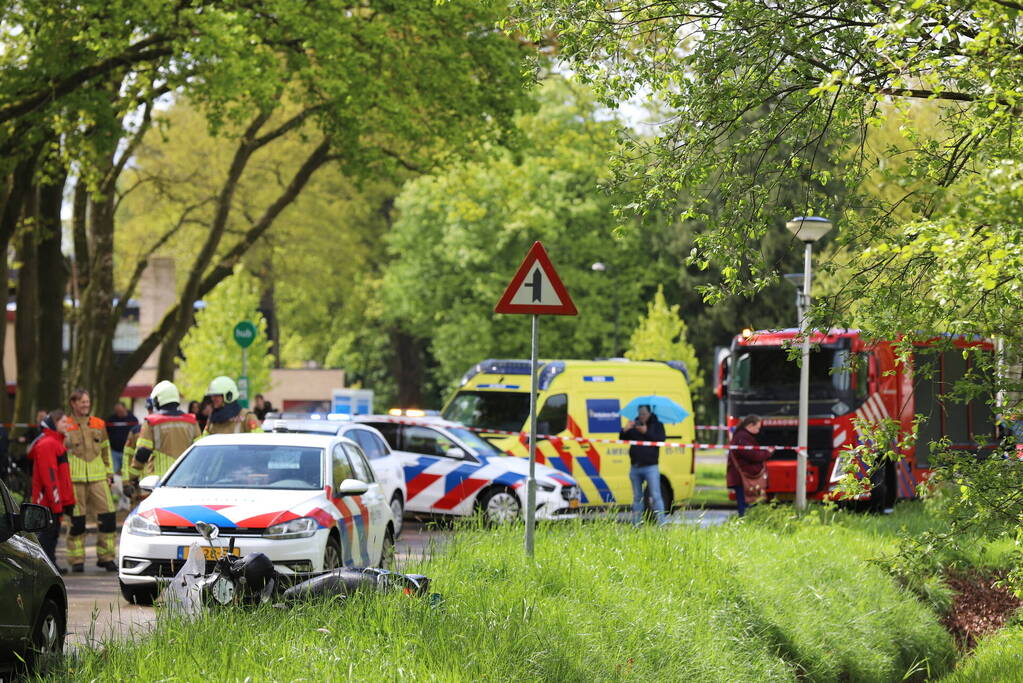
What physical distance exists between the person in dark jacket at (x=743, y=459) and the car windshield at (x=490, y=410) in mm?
3822

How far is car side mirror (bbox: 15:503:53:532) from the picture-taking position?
794cm

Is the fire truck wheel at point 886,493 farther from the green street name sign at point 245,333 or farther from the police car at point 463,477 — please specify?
the green street name sign at point 245,333

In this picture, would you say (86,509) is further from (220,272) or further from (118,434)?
(220,272)

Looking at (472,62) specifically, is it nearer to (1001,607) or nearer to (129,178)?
(1001,607)

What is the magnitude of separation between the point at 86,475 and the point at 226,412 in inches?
71.0

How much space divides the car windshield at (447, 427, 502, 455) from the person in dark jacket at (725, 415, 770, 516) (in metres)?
3.15

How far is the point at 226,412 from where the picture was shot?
1589 cm

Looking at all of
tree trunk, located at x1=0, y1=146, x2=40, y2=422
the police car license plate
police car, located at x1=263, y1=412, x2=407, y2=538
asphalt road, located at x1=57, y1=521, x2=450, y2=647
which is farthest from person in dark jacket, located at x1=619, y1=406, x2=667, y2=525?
tree trunk, located at x1=0, y1=146, x2=40, y2=422

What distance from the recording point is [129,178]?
49469 millimetres

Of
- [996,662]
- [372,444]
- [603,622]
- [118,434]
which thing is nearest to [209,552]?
[603,622]

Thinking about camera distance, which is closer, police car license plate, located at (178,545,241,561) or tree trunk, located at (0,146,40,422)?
police car license plate, located at (178,545,241,561)

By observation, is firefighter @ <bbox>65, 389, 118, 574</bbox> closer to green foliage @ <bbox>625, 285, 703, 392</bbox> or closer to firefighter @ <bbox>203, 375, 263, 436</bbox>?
firefighter @ <bbox>203, 375, 263, 436</bbox>

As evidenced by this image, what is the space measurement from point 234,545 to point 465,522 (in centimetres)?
246

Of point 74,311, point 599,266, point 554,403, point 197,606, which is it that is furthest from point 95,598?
point 599,266
